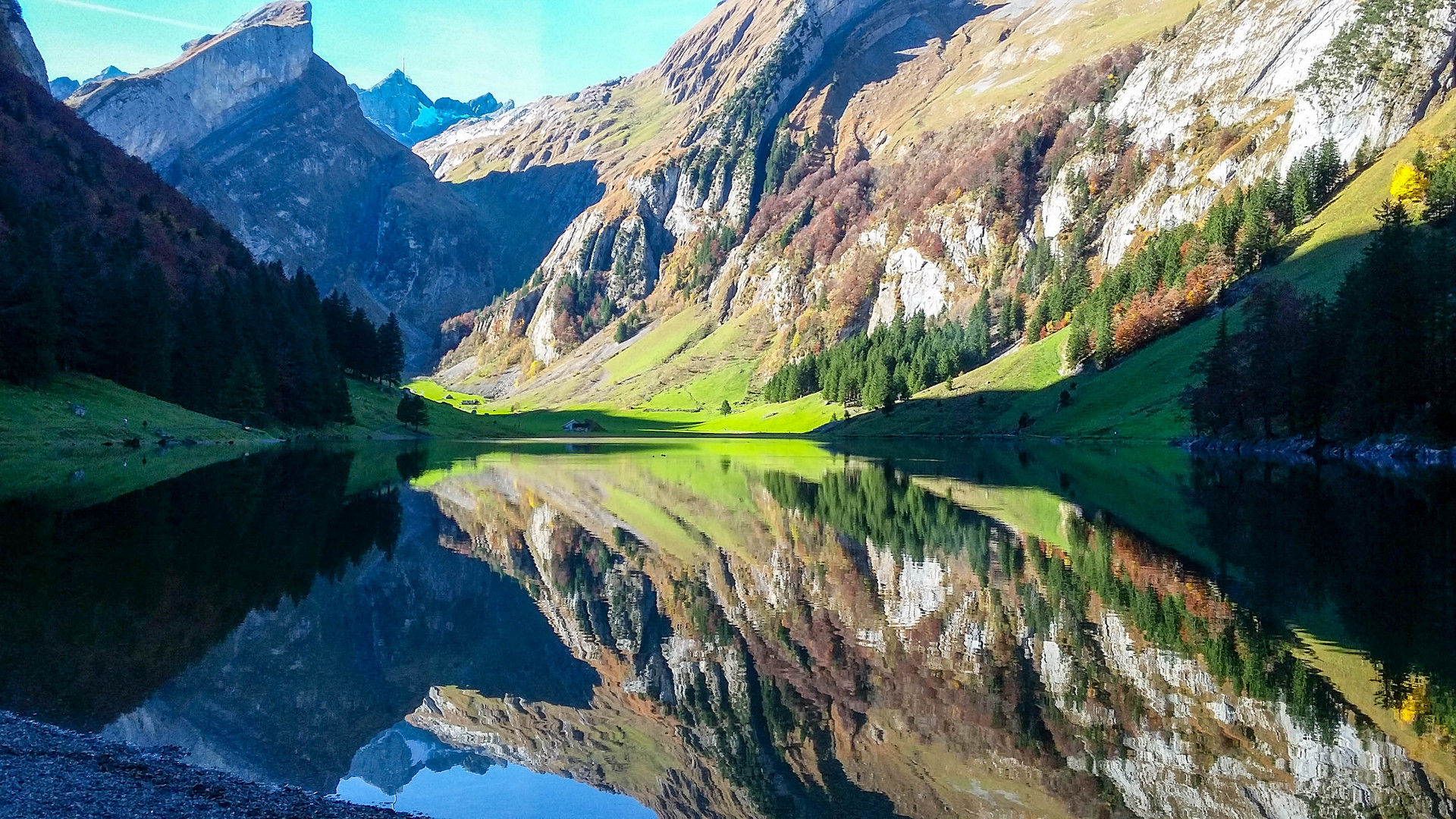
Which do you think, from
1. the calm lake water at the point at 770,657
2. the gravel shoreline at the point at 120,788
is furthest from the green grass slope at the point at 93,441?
the gravel shoreline at the point at 120,788

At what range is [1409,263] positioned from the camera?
62.3 m

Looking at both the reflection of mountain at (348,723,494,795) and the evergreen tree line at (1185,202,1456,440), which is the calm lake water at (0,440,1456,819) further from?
the evergreen tree line at (1185,202,1456,440)

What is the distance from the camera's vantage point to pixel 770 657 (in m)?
20.8

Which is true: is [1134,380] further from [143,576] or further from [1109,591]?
[143,576]

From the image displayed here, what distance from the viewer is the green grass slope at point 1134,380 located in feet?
367

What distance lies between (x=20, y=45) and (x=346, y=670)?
21351 cm

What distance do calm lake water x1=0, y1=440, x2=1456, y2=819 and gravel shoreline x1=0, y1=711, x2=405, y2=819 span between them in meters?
0.92

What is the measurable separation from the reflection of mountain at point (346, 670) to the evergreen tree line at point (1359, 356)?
64383 mm

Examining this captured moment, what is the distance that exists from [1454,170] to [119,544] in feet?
432

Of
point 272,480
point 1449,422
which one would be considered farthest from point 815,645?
point 1449,422

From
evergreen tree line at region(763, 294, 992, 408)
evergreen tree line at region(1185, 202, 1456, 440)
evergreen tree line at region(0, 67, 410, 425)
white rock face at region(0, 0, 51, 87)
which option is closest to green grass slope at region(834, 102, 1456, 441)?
evergreen tree line at region(763, 294, 992, 408)

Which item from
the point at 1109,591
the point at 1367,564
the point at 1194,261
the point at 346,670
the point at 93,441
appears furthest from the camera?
the point at 1194,261

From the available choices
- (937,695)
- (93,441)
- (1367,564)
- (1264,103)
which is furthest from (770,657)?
(1264,103)

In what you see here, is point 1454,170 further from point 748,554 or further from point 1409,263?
point 748,554
